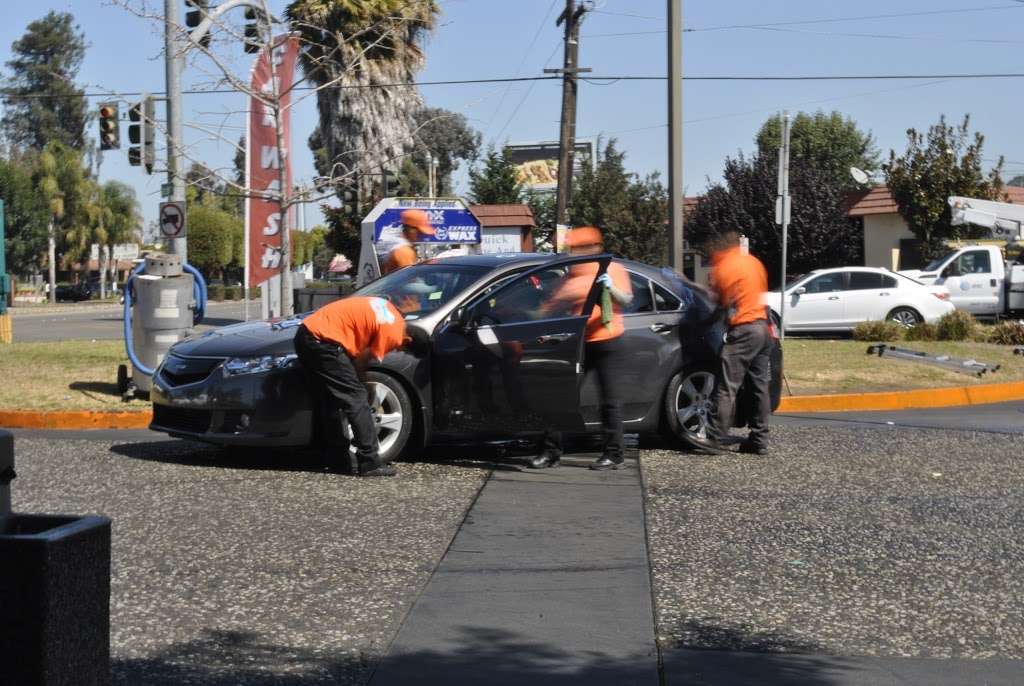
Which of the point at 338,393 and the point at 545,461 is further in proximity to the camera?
the point at 545,461

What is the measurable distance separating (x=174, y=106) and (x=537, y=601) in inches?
501

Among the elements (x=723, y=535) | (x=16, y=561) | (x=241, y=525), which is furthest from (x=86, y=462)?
(x=16, y=561)

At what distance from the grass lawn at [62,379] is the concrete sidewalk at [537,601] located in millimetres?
5823

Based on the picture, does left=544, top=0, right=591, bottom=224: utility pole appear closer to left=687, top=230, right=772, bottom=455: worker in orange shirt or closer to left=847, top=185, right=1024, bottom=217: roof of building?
left=687, top=230, right=772, bottom=455: worker in orange shirt

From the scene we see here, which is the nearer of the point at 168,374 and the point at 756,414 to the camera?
the point at 168,374

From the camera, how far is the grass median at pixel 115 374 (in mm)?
12102

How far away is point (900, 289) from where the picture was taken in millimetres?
23703

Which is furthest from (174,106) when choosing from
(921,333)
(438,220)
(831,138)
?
(831,138)

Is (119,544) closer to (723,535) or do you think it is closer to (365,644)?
(365,644)

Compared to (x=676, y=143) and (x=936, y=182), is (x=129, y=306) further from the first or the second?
(x=936, y=182)

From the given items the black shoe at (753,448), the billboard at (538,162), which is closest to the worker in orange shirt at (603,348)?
the black shoe at (753,448)

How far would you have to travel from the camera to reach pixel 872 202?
43188mm

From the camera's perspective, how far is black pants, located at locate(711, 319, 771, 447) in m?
9.08

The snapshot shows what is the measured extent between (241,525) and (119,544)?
0.69 meters
